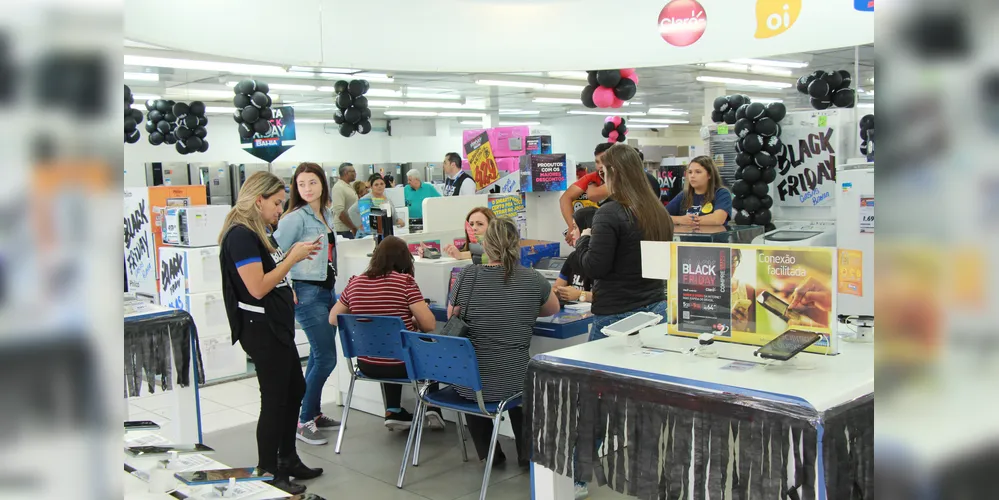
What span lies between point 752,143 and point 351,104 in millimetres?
4874

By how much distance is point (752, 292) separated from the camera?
8.73 feet

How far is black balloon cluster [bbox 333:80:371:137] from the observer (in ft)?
30.6

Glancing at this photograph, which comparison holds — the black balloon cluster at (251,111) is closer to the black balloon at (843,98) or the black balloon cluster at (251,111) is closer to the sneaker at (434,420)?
the sneaker at (434,420)

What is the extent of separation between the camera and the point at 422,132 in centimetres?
2141

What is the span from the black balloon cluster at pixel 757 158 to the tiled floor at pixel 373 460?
144 inches

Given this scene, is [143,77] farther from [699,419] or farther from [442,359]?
[699,419]

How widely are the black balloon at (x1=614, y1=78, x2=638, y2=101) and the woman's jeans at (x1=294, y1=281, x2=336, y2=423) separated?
10.5ft

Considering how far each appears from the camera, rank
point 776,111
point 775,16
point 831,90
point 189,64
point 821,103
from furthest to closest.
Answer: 1. point 189,64
2. point 821,103
3. point 831,90
4. point 776,111
5. point 775,16

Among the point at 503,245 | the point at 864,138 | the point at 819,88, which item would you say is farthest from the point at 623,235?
the point at 819,88

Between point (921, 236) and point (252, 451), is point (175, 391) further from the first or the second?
point (921, 236)

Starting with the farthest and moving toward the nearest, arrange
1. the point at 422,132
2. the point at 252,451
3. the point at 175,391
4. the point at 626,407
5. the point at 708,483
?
1. the point at 422,132
2. the point at 252,451
3. the point at 175,391
4. the point at 626,407
5. the point at 708,483

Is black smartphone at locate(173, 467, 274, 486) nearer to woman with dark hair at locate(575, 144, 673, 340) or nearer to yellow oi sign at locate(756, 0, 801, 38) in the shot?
woman with dark hair at locate(575, 144, 673, 340)

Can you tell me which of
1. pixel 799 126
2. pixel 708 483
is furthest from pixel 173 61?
pixel 708 483

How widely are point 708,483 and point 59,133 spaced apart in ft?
6.88
